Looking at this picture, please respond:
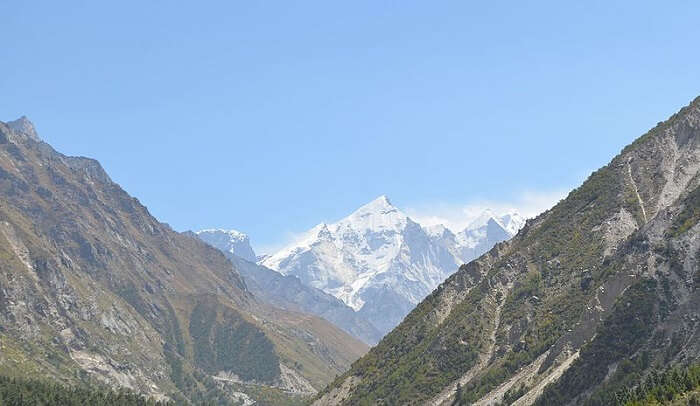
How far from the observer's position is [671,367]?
188 m

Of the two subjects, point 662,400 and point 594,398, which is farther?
point 594,398

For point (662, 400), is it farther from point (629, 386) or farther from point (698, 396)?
point (629, 386)

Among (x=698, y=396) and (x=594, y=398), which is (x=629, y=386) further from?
(x=698, y=396)

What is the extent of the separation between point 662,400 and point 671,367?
30.2 meters

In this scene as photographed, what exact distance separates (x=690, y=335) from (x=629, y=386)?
21567mm

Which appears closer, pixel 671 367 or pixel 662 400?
pixel 662 400

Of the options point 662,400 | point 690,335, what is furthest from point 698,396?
point 690,335

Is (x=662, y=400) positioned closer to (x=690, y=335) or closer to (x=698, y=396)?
(x=698, y=396)

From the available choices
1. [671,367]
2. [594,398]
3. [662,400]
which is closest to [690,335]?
[671,367]

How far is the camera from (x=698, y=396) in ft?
507

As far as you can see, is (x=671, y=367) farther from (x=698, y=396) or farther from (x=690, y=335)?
(x=698, y=396)

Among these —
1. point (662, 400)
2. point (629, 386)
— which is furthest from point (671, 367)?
point (662, 400)

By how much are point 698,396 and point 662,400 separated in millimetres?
8011

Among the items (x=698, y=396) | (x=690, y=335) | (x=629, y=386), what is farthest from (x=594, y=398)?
(x=698, y=396)
